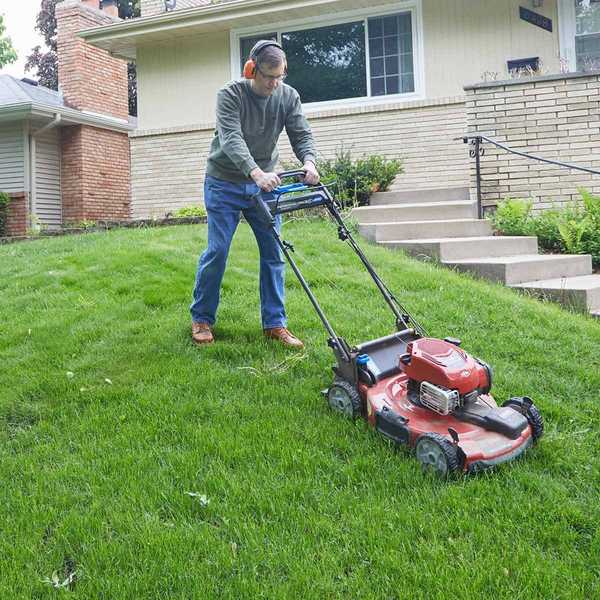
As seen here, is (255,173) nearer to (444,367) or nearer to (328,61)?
(444,367)

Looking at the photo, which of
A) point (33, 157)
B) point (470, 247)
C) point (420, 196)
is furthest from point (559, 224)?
point (33, 157)

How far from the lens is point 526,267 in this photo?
646 centimetres

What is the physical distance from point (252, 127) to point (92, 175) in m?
11.9

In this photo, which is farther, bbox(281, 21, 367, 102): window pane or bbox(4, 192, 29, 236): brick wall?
bbox(4, 192, 29, 236): brick wall

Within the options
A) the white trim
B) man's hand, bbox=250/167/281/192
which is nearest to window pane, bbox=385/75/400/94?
the white trim

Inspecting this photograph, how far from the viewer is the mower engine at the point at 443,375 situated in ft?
9.30

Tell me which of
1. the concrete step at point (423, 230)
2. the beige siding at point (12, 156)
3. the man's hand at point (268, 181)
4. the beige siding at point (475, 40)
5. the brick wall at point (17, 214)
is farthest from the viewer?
the beige siding at point (12, 156)

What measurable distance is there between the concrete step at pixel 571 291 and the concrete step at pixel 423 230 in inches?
66.0

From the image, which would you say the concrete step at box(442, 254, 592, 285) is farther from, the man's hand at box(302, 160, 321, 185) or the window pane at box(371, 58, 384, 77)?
the window pane at box(371, 58, 384, 77)

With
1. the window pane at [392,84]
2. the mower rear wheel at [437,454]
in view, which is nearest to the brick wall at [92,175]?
the window pane at [392,84]

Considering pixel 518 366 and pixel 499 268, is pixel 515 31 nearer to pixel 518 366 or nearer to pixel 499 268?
pixel 499 268

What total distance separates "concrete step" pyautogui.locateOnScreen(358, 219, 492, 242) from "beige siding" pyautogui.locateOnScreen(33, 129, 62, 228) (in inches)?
358

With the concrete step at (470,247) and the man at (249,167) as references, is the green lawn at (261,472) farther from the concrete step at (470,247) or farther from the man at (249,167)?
the concrete step at (470,247)

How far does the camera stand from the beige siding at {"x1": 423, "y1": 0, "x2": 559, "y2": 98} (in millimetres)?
10398
